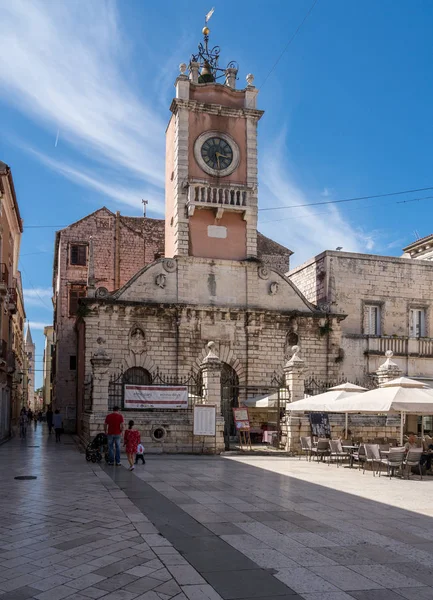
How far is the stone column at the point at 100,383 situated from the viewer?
20031mm

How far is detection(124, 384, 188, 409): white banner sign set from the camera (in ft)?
66.7

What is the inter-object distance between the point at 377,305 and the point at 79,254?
18.5 metres

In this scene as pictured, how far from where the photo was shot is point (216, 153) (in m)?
28.7

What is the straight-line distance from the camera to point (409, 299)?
30234 millimetres

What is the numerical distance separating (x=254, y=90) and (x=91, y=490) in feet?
74.3

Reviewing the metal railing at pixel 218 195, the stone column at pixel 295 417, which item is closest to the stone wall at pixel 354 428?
the stone column at pixel 295 417

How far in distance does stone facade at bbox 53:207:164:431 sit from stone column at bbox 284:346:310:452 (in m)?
19.1

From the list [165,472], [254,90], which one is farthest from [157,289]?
[165,472]

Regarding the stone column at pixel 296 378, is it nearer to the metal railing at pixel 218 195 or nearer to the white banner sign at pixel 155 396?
the white banner sign at pixel 155 396

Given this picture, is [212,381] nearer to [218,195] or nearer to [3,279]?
[218,195]

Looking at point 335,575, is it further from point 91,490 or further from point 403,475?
point 403,475

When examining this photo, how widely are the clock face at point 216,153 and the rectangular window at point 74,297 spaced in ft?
44.6

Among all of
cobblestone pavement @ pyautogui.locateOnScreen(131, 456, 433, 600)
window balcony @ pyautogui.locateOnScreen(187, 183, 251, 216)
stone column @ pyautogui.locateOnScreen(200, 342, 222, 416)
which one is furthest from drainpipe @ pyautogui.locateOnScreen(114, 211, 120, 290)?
cobblestone pavement @ pyautogui.locateOnScreen(131, 456, 433, 600)

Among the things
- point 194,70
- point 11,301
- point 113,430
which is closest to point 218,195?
point 194,70
